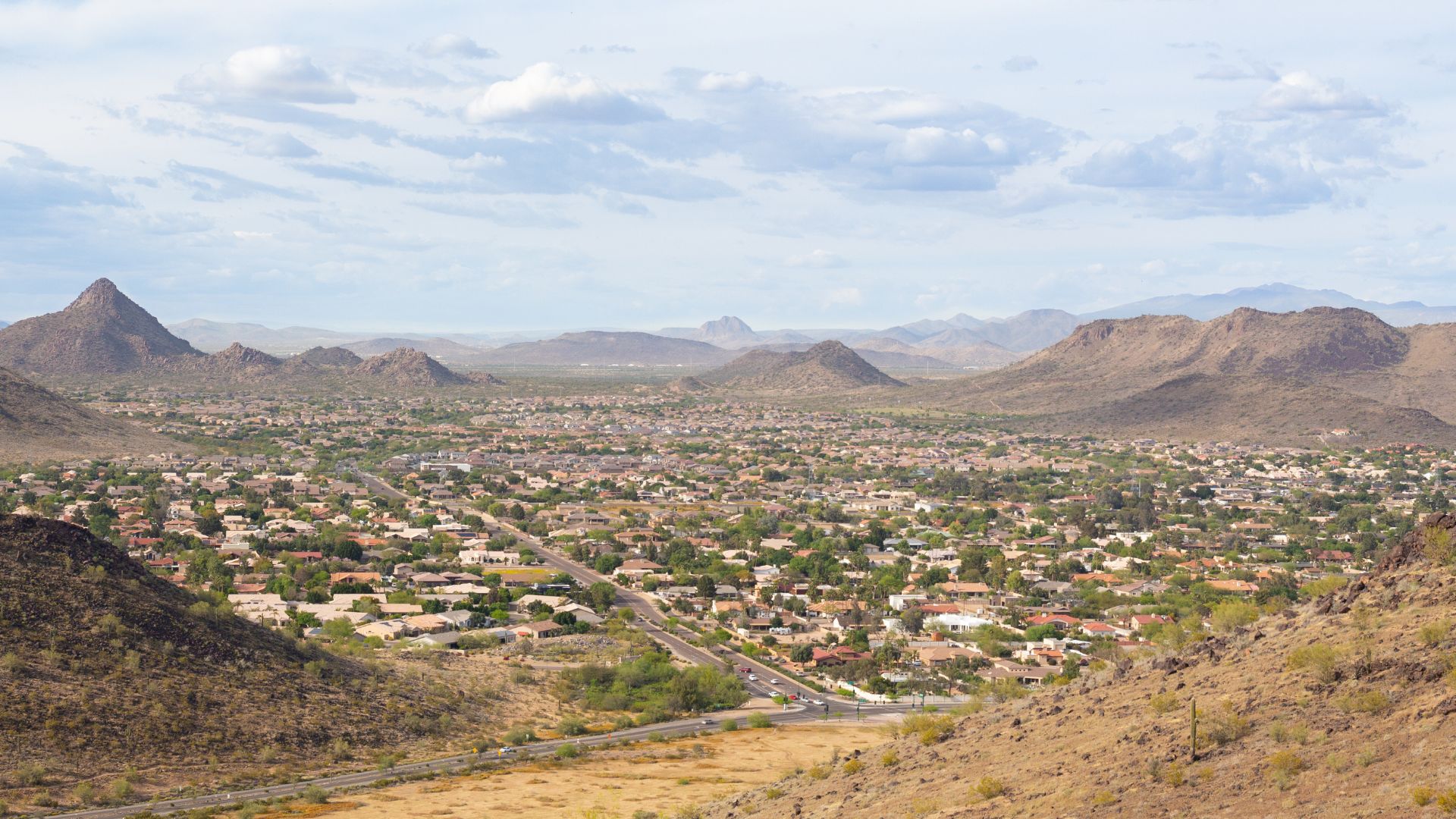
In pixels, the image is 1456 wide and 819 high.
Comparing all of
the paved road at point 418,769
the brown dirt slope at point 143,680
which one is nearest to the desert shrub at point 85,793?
the paved road at point 418,769

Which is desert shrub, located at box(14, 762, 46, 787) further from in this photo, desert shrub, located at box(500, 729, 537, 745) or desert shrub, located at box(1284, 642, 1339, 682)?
desert shrub, located at box(1284, 642, 1339, 682)

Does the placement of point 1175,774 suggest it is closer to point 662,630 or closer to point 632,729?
point 632,729

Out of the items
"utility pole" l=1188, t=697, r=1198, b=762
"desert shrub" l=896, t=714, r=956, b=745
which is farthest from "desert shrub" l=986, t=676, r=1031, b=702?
"utility pole" l=1188, t=697, r=1198, b=762

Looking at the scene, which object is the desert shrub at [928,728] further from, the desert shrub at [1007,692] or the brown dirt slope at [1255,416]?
the brown dirt slope at [1255,416]

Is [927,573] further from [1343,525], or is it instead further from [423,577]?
[1343,525]

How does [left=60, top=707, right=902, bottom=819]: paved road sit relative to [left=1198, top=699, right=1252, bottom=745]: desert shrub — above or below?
below

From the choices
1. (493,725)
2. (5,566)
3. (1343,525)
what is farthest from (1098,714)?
(1343,525)

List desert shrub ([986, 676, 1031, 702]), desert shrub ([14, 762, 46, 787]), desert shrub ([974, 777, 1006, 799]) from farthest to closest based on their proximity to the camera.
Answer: desert shrub ([14, 762, 46, 787]) < desert shrub ([986, 676, 1031, 702]) < desert shrub ([974, 777, 1006, 799])
